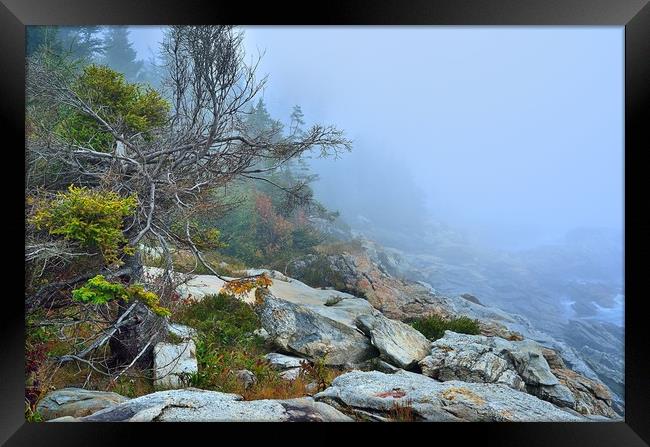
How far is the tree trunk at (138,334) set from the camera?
148 inches

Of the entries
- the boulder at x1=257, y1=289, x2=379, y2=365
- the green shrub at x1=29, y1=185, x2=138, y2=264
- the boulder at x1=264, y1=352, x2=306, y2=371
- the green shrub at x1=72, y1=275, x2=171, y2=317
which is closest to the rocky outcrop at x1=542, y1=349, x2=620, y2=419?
the boulder at x1=257, y1=289, x2=379, y2=365

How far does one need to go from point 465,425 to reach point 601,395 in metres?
1.31

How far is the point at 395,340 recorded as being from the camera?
3.92 metres

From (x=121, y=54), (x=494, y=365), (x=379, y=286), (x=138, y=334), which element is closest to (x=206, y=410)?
(x=138, y=334)

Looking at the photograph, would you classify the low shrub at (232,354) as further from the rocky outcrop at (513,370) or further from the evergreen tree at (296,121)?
the evergreen tree at (296,121)

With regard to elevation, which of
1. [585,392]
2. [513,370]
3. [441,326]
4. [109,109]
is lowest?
[585,392]

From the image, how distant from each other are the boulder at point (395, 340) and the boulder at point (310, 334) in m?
0.09

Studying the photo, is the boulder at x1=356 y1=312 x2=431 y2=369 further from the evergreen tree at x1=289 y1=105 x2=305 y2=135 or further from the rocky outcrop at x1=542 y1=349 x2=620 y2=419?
the evergreen tree at x1=289 y1=105 x2=305 y2=135

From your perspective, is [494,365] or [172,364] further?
[494,365]

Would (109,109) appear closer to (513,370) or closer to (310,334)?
(310,334)

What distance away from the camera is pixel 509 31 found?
378 cm
